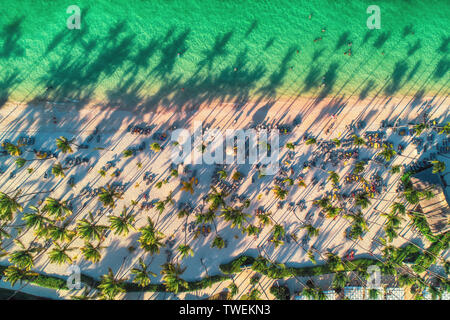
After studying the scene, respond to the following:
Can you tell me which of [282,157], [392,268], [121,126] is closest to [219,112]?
[282,157]

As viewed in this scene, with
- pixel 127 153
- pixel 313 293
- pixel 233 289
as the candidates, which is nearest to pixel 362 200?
pixel 313 293

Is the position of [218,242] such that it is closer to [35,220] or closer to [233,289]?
[233,289]

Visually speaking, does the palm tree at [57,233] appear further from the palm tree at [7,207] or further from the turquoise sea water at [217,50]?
the turquoise sea water at [217,50]

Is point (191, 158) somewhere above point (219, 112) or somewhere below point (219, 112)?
below

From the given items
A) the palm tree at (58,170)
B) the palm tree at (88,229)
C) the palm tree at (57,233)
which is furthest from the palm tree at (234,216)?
the palm tree at (58,170)
